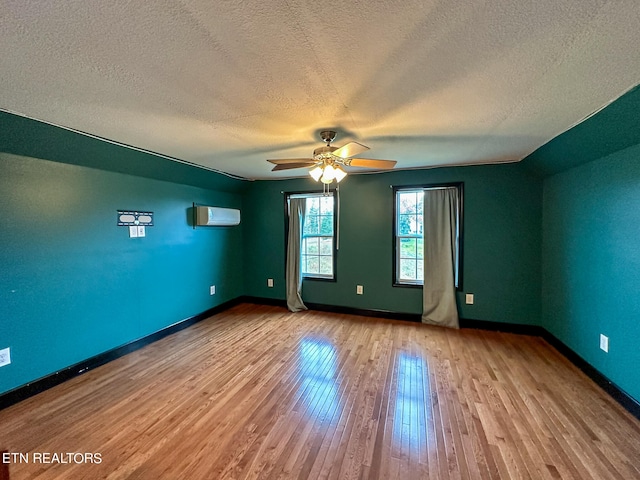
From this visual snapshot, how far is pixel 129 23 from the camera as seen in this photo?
1.10m

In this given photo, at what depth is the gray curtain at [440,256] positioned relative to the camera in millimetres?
3781

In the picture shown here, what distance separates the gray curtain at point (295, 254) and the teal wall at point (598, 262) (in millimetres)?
3324

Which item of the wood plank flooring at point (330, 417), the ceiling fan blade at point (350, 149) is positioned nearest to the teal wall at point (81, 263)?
the wood plank flooring at point (330, 417)

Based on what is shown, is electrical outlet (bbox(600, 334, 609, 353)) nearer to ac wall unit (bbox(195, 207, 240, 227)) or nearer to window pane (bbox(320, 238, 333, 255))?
window pane (bbox(320, 238, 333, 255))


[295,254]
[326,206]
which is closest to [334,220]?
[326,206]

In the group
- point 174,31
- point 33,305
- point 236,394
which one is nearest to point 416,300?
point 236,394

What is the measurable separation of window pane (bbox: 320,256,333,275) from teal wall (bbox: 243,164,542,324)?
17 centimetres

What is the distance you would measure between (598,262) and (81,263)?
4.84 meters

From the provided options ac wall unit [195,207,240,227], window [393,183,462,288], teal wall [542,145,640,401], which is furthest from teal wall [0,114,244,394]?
teal wall [542,145,640,401]

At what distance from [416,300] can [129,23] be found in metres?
4.02

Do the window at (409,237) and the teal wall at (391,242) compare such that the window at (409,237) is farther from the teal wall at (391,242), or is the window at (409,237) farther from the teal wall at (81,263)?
the teal wall at (81,263)

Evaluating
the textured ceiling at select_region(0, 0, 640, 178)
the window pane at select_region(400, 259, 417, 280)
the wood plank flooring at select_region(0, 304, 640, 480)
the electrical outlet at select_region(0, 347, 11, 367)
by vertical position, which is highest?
the textured ceiling at select_region(0, 0, 640, 178)

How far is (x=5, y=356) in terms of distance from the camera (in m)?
2.17

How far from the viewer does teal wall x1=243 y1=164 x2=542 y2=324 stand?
3.54 meters
